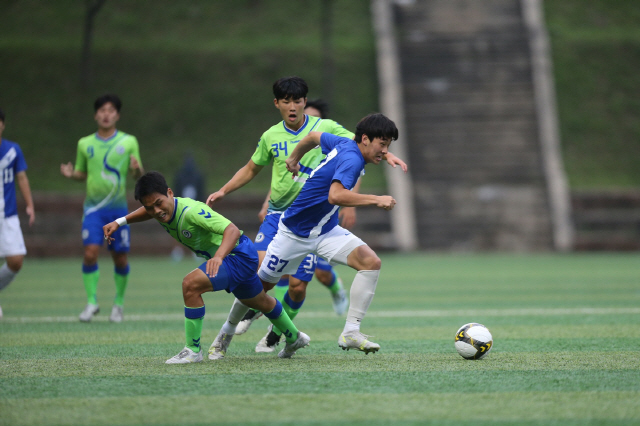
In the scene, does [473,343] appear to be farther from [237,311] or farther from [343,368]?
[237,311]

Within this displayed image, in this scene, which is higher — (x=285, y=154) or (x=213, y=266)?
(x=285, y=154)

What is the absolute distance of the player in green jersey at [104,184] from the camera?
384 inches

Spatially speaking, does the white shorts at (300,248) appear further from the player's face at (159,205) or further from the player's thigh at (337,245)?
the player's face at (159,205)

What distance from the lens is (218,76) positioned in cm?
2891

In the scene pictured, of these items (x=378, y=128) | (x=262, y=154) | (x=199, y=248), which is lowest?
(x=199, y=248)

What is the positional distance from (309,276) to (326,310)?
3433 millimetres

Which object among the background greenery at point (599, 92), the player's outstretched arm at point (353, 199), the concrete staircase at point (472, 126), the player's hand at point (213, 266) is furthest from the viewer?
the background greenery at point (599, 92)

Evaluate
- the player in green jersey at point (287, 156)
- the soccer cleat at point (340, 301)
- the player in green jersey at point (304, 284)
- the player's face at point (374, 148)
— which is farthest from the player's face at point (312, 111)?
the player's face at point (374, 148)

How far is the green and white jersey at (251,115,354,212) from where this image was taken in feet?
25.1

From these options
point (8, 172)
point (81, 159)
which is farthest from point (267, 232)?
point (8, 172)

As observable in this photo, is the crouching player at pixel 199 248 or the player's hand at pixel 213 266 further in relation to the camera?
the crouching player at pixel 199 248

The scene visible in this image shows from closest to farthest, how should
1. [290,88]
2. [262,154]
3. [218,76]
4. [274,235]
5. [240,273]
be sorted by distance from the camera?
[240,273], [290,88], [274,235], [262,154], [218,76]

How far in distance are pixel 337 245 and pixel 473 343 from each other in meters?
1.30

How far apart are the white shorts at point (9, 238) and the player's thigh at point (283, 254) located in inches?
149
